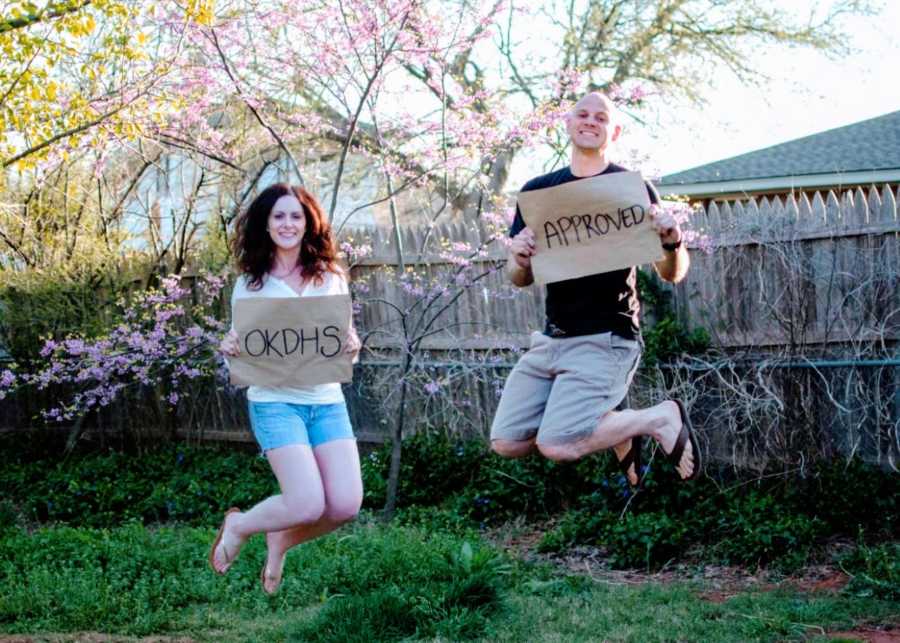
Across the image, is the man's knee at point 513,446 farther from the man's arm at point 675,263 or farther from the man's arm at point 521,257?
the man's arm at point 675,263

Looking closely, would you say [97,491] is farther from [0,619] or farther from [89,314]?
[0,619]

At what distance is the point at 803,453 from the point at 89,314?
7084mm

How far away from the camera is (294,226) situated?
473 centimetres

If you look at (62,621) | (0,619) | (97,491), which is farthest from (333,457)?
(97,491)

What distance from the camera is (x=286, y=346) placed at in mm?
4582

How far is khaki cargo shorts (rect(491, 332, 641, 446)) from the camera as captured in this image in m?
4.45

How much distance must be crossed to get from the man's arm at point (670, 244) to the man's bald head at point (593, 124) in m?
0.36

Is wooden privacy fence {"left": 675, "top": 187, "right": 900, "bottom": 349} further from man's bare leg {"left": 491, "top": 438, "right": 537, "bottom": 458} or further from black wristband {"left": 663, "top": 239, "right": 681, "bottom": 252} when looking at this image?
man's bare leg {"left": 491, "top": 438, "right": 537, "bottom": 458}

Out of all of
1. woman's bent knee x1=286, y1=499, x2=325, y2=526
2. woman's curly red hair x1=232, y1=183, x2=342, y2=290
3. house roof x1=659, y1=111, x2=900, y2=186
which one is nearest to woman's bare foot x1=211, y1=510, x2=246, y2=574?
woman's bent knee x1=286, y1=499, x2=325, y2=526

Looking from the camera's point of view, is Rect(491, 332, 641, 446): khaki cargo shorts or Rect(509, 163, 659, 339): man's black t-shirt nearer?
Rect(491, 332, 641, 446): khaki cargo shorts

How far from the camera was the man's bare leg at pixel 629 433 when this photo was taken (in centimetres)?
443

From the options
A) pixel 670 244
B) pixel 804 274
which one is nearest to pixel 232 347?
pixel 670 244

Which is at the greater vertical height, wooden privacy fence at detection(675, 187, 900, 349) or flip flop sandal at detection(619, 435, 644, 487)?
wooden privacy fence at detection(675, 187, 900, 349)

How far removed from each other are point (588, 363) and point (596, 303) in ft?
0.91
